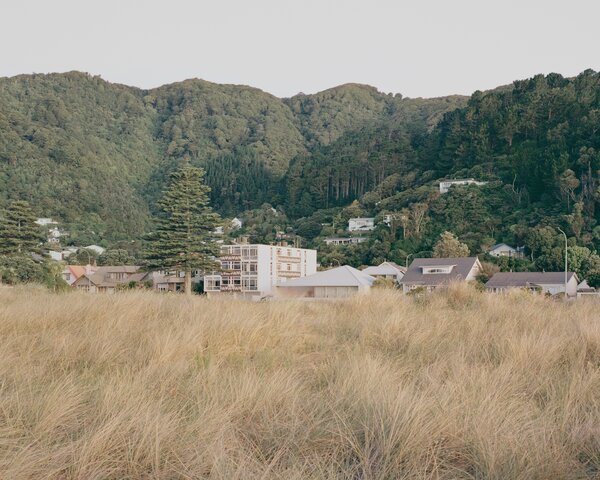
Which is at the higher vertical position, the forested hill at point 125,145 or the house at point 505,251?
the forested hill at point 125,145

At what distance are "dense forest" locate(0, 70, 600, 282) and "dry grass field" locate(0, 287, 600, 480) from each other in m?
42.6

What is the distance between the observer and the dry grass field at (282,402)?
2.80 m

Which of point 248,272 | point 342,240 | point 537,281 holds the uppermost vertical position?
Answer: point 342,240

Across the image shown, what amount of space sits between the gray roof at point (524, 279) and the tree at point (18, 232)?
2863 cm

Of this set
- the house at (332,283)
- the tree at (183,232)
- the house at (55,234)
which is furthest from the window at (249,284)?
the house at (55,234)

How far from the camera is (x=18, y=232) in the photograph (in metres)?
41.0

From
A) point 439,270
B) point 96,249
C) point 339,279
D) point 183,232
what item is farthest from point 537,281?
point 96,249

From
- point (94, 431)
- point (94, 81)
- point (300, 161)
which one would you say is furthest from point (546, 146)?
point (94, 81)

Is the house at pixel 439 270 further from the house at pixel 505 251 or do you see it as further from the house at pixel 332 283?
the house at pixel 505 251

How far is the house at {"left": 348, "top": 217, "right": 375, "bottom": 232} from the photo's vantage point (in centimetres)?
7322

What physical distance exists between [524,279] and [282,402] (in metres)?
39.7

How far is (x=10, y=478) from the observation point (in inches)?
98.1

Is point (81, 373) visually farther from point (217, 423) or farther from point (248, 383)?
point (217, 423)

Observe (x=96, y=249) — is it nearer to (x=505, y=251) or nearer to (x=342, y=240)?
(x=342, y=240)
